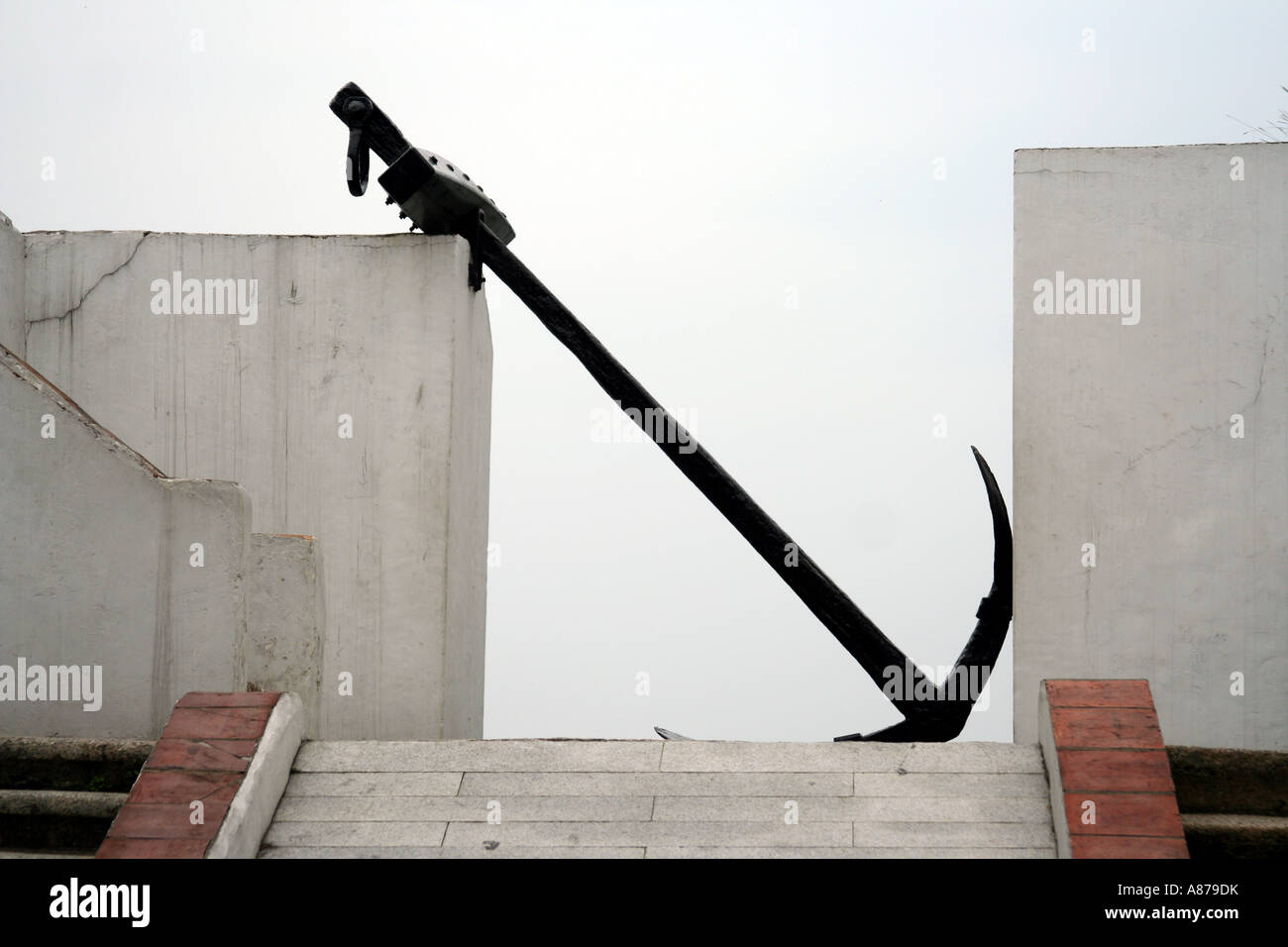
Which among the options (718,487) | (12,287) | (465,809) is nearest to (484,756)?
(465,809)

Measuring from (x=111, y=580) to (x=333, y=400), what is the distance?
2.16 meters

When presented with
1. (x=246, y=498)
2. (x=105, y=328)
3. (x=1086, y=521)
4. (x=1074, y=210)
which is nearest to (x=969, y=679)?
(x=1086, y=521)

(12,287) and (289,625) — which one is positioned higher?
(12,287)

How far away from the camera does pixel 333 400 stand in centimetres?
733

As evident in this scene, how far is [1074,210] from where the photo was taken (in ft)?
22.8

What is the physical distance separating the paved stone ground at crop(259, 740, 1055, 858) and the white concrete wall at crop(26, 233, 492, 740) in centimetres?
190

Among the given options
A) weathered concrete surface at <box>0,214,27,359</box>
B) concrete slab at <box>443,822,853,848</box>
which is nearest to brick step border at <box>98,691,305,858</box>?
concrete slab at <box>443,822,853,848</box>

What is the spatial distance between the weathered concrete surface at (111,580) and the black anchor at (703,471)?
6.96ft

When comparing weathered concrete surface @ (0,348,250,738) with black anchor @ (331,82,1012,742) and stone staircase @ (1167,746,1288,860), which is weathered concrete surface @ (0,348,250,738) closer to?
black anchor @ (331,82,1012,742)

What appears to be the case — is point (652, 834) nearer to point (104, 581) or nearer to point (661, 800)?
point (661, 800)

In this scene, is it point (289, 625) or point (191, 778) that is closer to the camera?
point (191, 778)

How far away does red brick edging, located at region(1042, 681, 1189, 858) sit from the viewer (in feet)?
14.0
